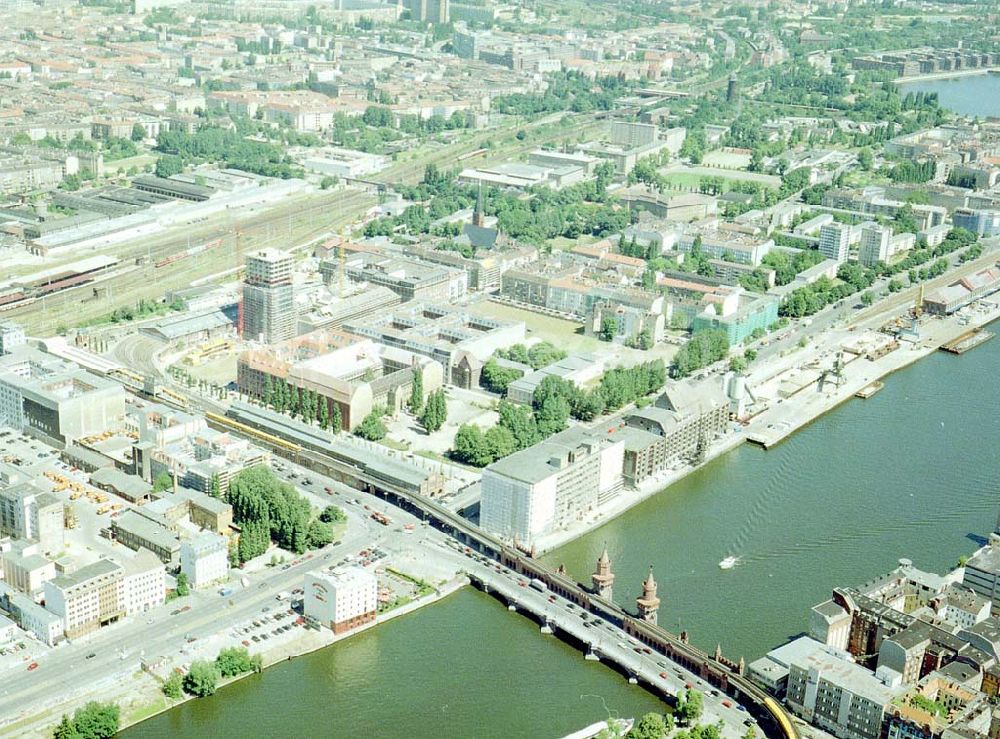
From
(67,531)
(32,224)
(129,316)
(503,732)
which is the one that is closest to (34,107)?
(32,224)

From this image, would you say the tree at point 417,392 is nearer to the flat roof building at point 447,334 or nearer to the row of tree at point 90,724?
the flat roof building at point 447,334

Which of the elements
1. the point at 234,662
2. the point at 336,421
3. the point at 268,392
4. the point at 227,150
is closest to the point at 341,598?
the point at 234,662

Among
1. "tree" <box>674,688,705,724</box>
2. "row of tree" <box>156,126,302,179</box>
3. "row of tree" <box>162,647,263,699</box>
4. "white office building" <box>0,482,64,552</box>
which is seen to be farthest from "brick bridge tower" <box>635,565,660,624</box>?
"row of tree" <box>156,126,302,179</box>

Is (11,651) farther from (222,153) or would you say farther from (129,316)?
(222,153)

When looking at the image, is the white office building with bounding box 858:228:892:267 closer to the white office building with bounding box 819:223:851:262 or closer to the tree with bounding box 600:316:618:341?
the white office building with bounding box 819:223:851:262

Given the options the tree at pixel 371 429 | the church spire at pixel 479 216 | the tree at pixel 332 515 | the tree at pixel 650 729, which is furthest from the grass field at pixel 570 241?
the tree at pixel 650 729
